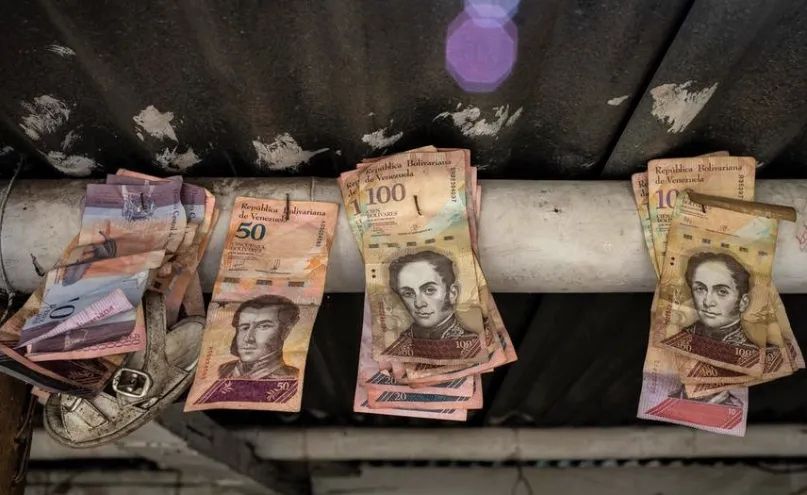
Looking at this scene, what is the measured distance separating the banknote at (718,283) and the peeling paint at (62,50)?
1.08 meters

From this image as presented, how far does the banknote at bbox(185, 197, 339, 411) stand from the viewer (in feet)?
3.82

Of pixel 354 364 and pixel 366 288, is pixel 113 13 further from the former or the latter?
pixel 354 364

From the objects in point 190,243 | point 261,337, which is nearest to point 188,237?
point 190,243

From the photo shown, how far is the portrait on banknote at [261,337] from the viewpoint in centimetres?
117

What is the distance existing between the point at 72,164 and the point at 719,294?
128 cm

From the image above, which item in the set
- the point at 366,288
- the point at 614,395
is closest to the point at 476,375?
the point at 366,288

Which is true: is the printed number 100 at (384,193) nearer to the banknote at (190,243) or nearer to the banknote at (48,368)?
the banknote at (190,243)

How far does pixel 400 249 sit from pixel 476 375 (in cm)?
27

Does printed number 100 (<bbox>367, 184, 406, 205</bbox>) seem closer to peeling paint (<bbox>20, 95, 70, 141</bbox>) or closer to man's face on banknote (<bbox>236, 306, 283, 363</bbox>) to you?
man's face on banknote (<bbox>236, 306, 283, 363</bbox>)

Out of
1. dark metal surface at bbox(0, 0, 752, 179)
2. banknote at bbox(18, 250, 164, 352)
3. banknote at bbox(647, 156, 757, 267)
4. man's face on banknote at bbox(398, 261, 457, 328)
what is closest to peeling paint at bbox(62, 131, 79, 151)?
dark metal surface at bbox(0, 0, 752, 179)

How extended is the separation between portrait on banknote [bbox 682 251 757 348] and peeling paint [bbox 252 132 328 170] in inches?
29.5

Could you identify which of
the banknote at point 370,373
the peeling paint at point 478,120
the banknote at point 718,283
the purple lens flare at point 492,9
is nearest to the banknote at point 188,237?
the banknote at point 370,373

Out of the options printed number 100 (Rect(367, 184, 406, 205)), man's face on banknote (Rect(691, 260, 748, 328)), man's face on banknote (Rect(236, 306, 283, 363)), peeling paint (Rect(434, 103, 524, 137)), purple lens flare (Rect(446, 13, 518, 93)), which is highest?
purple lens flare (Rect(446, 13, 518, 93))

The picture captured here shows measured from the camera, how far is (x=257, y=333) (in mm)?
1185
